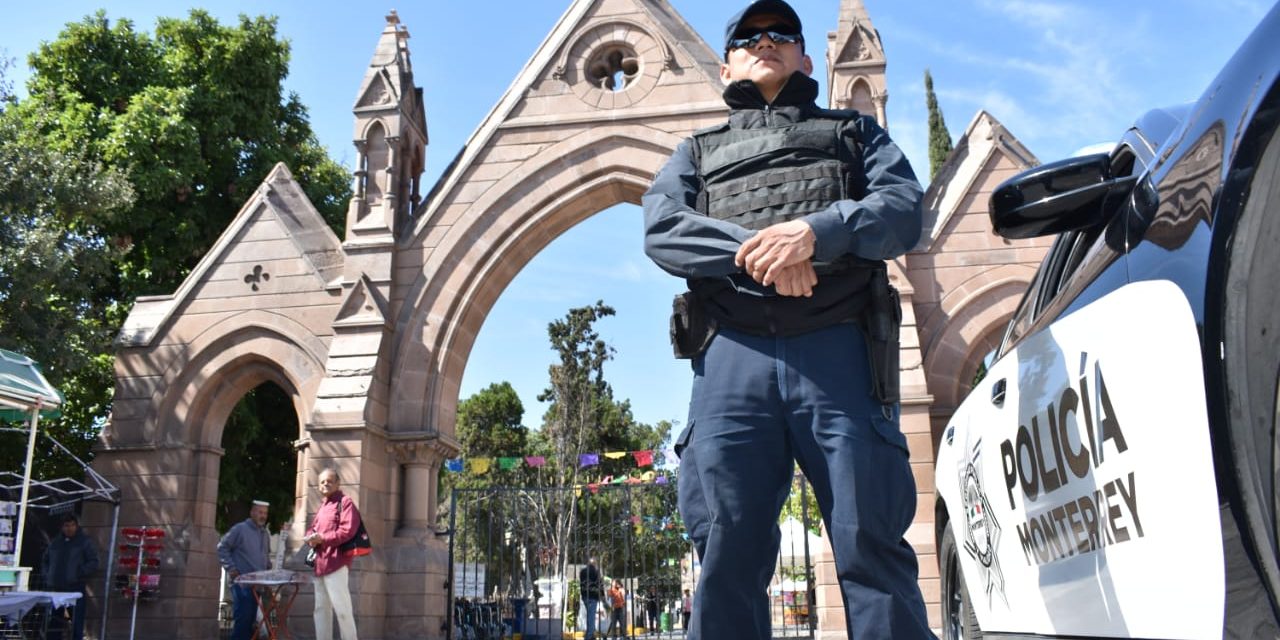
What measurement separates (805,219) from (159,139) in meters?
22.1

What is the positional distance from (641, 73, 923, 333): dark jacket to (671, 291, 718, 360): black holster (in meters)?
0.05

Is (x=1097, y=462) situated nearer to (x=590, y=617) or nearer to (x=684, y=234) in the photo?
(x=684, y=234)

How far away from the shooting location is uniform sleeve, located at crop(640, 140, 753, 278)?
8.18 ft

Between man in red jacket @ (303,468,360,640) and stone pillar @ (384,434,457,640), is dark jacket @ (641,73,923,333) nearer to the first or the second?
man in red jacket @ (303,468,360,640)

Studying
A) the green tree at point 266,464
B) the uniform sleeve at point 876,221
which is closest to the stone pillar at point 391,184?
the green tree at point 266,464

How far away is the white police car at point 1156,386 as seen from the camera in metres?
1.67

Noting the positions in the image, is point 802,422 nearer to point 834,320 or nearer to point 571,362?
point 834,320

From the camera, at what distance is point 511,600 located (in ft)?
47.2

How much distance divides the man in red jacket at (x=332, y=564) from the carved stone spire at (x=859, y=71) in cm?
886

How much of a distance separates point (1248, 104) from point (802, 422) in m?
1.12

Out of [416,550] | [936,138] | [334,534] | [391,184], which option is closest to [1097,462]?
[334,534]

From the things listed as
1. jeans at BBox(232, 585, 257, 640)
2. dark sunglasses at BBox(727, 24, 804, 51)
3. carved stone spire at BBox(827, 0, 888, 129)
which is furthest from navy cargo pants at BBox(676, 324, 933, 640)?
carved stone spire at BBox(827, 0, 888, 129)

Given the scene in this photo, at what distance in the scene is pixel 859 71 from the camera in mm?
14180

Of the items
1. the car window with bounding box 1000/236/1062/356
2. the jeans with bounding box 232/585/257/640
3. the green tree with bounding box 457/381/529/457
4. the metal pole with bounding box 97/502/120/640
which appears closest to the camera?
the car window with bounding box 1000/236/1062/356
